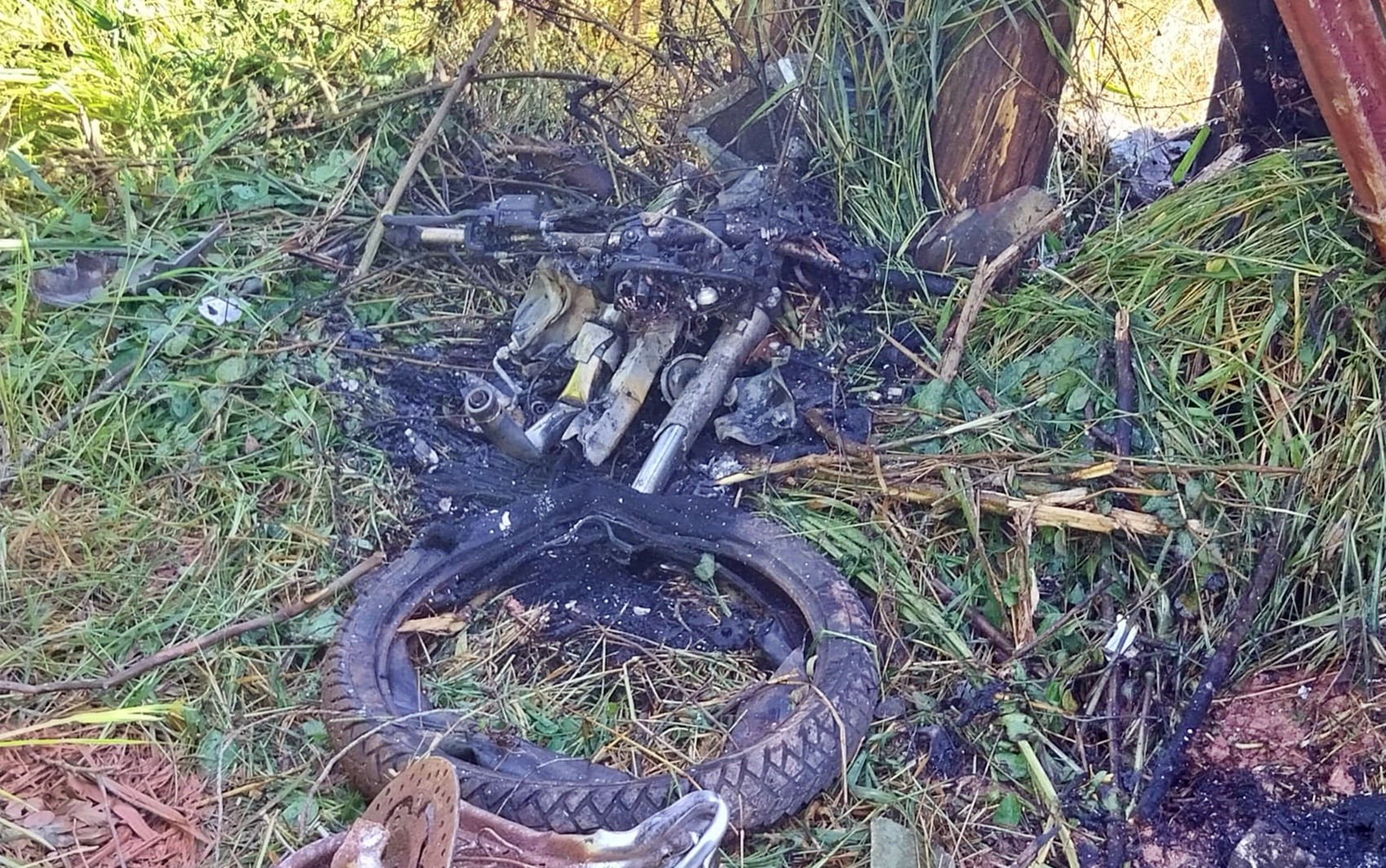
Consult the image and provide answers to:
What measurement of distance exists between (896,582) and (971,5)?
6.30 feet

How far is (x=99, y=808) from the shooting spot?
92.8 inches

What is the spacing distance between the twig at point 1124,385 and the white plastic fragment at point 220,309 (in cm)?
286

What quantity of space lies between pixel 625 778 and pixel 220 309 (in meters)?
2.33

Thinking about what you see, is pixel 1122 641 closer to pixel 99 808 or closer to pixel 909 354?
pixel 909 354

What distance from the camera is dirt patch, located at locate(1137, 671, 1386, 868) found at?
2.12 meters

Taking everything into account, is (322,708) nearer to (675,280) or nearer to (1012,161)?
(675,280)

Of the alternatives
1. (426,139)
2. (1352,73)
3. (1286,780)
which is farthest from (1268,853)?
(426,139)

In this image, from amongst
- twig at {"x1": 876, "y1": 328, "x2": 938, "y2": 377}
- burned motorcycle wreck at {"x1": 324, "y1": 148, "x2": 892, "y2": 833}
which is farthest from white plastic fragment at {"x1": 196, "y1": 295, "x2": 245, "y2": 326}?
twig at {"x1": 876, "y1": 328, "x2": 938, "y2": 377}

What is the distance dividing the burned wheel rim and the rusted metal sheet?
1.66 metres

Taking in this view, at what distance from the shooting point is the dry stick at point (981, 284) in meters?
3.26

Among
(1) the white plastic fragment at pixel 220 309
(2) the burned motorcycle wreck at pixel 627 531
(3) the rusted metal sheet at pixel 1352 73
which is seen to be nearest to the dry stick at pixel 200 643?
(2) the burned motorcycle wreck at pixel 627 531

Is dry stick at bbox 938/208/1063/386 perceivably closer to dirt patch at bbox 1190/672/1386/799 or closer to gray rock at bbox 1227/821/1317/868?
dirt patch at bbox 1190/672/1386/799

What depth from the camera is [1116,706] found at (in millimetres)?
2459

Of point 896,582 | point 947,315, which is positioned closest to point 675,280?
point 947,315
